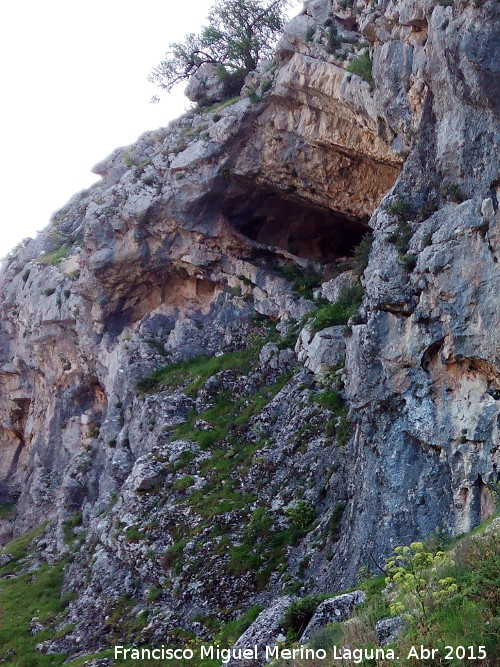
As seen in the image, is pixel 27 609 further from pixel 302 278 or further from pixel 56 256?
pixel 56 256

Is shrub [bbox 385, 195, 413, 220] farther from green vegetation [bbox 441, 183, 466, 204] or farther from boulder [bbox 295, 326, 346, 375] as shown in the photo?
boulder [bbox 295, 326, 346, 375]

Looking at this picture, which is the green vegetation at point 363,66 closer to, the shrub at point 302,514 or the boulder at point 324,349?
the boulder at point 324,349

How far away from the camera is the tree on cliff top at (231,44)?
30.2 meters

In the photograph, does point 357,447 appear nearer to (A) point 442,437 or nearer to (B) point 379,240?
(A) point 442,437

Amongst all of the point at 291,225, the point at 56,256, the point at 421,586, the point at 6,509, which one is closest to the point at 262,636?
the point at 421,586

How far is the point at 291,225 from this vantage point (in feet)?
93.6

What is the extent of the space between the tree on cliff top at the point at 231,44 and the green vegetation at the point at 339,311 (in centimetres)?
1156

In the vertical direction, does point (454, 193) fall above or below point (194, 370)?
above

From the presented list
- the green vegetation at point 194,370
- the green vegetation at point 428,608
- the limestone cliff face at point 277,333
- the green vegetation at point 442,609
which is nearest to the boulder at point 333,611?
the green vegetation at point 428,608

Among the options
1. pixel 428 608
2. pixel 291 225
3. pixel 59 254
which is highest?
pixel 59 254

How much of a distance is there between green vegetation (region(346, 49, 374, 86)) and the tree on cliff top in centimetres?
947

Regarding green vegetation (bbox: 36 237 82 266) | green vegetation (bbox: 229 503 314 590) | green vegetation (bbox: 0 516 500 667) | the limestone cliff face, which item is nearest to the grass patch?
green vegetation (bbox: 36 237 82 266)

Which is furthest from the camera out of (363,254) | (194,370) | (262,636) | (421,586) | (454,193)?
(194,370)

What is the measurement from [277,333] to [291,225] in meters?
5.29
